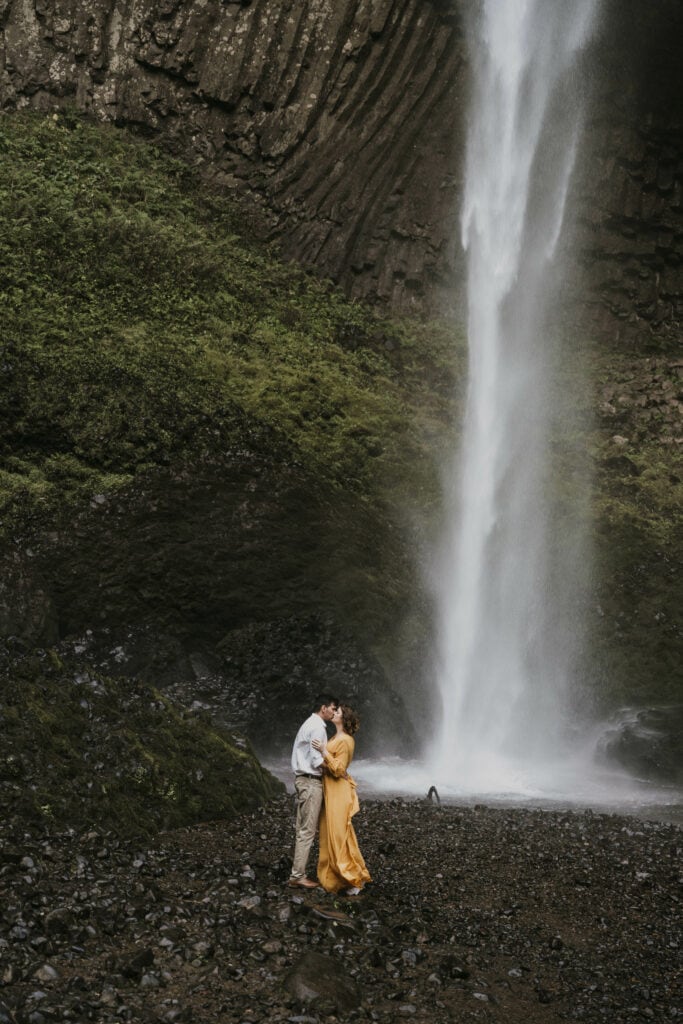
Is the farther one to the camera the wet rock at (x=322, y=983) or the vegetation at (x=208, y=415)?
the vegetation at (x=208, y=415)

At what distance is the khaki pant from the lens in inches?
327

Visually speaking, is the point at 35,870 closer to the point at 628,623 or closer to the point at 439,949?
the point at 439,949

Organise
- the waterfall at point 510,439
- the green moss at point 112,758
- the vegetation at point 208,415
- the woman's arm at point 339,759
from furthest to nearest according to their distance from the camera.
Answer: the waterfall at point 510,439 → the vegetation at point 208,415 → the green moss at point 112,758 → the woman's arm at point 339,759

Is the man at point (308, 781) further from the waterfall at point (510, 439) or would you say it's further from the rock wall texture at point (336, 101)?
the rock wall texture at point (336, 101)

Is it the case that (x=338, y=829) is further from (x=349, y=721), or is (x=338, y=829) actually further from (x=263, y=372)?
(x=263, y=372)

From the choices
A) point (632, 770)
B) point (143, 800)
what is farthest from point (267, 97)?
point (143, 800)

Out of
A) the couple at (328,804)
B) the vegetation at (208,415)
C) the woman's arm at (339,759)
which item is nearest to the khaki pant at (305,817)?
the couple at (328,804)

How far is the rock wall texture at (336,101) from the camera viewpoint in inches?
1111

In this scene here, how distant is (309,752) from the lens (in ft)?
28.0

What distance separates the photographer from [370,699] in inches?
653

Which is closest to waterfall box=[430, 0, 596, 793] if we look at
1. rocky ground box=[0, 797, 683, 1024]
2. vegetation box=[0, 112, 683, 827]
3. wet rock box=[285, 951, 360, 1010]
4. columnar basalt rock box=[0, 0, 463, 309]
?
vegetation box=[0, 112, 683, 827]

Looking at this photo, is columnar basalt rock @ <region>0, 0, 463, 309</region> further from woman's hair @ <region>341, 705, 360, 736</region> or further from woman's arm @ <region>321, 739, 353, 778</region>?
woman's arm @ <region>321, 739, 353, 778</region>

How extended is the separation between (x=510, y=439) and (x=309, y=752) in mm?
16857

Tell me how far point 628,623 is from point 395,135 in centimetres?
1625
